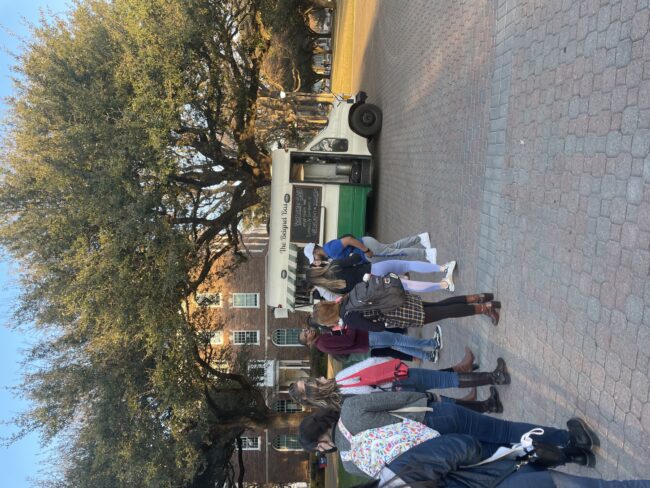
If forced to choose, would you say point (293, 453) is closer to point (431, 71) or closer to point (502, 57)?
point (431, 71)

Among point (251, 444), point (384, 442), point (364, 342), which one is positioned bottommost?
point (251, 444)

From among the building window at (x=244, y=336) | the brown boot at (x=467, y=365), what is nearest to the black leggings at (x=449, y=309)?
the brown boot at (x=467, y=365)

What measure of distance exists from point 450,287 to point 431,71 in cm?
450

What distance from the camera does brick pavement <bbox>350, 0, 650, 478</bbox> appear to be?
12.1 ft

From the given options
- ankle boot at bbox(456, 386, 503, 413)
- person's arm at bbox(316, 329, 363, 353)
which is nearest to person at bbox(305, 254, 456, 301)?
person's arm at bbox(316, 329, 363, 353)

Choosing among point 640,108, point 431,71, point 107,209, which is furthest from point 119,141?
point 640,108

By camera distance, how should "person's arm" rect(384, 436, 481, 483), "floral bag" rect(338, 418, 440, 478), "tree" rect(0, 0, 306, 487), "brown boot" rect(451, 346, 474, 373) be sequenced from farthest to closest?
1. "tree" rect(0, 0, 306, 487)
2. "brown boot" rect(451, 346, 474, 373)
3. "floral bag" rect(338, 418, 440, 478)
4. "person's arm" rect(384, 436, 481, 483)

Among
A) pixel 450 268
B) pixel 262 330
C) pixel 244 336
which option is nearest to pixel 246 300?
pixel 262 330

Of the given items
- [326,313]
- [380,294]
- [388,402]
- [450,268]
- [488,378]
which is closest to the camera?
[388,402]

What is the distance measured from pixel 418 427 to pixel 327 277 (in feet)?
13.9

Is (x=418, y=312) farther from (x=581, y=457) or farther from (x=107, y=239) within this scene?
(x=107, y=239)

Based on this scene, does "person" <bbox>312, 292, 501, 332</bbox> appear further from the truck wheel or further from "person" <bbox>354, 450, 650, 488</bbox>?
the truck wheel

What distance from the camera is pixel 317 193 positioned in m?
12.8

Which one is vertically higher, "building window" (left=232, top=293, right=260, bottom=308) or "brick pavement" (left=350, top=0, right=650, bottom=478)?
"brick pavement" (left=350, top=0, right=650, bottom=478)
